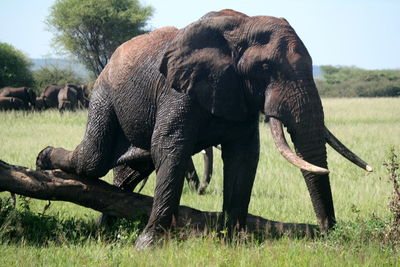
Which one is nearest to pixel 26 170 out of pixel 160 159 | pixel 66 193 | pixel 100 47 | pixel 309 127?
pixel 66 193

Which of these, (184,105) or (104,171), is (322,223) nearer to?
(184,105)

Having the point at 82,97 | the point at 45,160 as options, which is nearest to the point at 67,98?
the point at 82,97

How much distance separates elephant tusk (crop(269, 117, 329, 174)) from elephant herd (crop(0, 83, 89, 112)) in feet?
82.5

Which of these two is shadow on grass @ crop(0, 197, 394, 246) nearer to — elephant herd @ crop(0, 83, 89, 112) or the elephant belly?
the elephant belly

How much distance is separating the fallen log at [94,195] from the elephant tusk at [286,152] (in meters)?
1.57

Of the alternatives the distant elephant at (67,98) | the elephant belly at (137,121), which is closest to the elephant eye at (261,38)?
the elephant belly at (137,121)

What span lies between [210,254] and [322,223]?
115cm

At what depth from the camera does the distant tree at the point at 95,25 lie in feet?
166

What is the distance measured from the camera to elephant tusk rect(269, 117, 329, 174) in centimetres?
607

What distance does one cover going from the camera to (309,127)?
6.48 metres

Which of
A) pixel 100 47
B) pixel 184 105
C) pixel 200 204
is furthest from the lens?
pixel 100 47

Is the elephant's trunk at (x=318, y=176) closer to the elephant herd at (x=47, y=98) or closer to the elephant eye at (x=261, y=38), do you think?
the elephant eye at (x=261, y=38)

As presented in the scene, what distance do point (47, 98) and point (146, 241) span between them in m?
30.0

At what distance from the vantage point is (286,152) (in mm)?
6391
